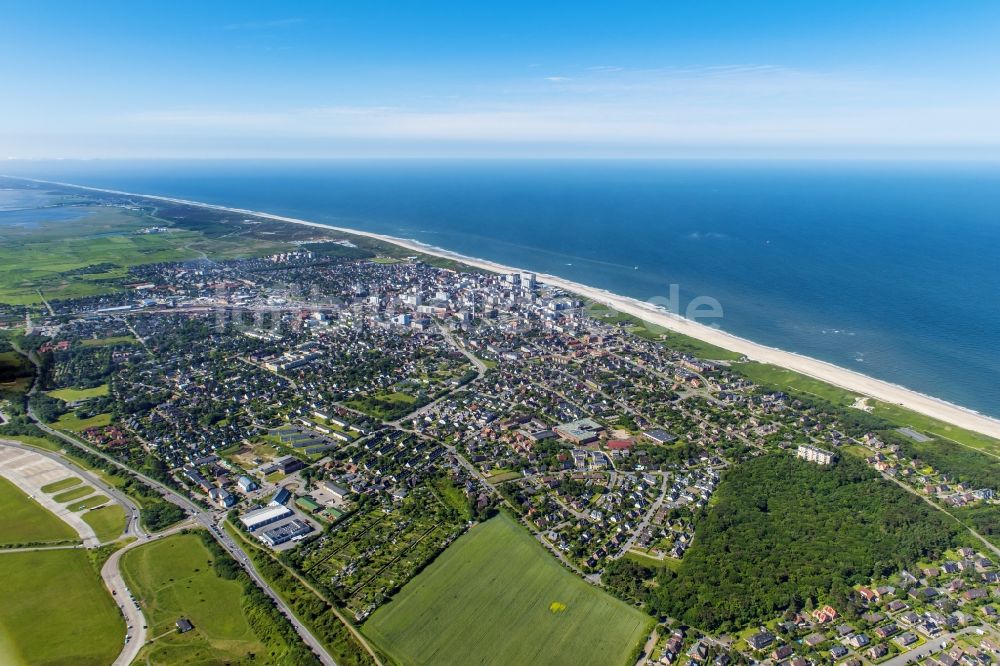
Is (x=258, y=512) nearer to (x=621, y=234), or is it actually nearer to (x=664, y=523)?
(x=664, y=523)

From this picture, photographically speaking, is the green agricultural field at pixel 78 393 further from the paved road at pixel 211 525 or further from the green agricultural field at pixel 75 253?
the green agricultural field at pixel 75 253

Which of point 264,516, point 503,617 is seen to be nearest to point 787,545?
point 503,617

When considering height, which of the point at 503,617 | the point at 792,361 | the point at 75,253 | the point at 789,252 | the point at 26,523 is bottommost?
the point at 503,617

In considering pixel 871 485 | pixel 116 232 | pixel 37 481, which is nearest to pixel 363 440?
pixel 37 481

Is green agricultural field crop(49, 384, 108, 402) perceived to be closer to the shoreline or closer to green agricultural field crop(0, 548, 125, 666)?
green agricultural field crop(0, 548, 125, 666)

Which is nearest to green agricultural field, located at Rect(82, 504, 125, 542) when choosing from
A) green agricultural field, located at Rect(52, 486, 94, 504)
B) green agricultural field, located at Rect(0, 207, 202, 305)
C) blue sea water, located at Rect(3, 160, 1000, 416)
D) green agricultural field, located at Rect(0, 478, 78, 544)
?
green agricultural field, located at Rect(0, 478, 78, 544)

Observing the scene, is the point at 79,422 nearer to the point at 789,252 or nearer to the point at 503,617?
the point at 503,617

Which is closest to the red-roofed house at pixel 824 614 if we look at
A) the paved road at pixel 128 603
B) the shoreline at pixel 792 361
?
the shoreline at pixel 792 361

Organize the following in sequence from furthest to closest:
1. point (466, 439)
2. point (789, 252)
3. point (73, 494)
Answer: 1. point (789, 252)
2. point (466, 439)
3. point (73, 494)
